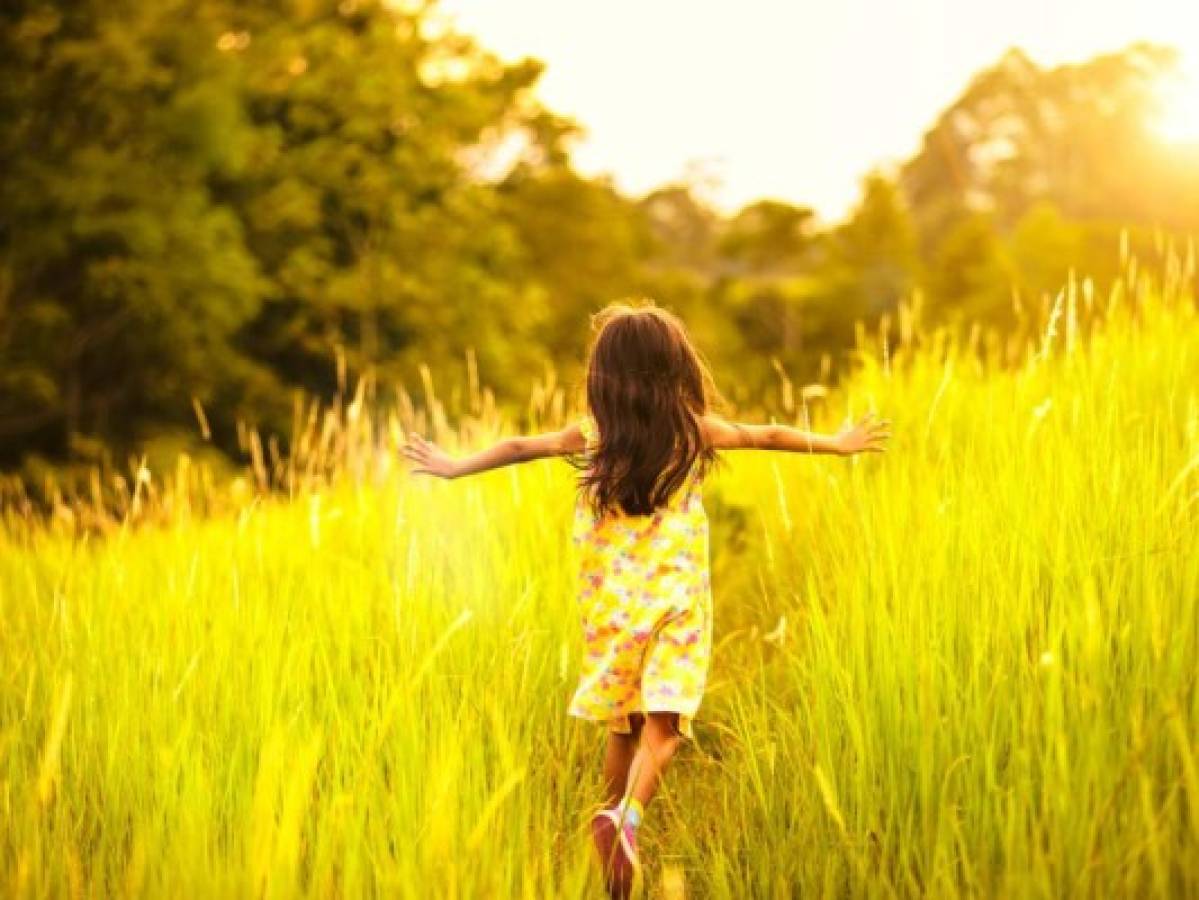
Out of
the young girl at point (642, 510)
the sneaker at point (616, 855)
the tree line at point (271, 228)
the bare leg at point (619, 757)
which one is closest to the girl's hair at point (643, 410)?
the young girl at point (642, 510)

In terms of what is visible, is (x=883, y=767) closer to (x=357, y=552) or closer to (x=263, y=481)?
(x=357, y=552)

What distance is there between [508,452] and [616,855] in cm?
125

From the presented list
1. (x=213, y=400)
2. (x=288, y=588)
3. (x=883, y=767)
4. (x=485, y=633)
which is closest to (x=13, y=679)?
(x=288, y=588)

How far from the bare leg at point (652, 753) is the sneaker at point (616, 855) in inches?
4.8

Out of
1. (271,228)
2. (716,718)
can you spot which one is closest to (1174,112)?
(271,228)

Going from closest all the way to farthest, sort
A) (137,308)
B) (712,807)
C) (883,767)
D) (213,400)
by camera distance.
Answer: (883,767) < (712,807) < (137,308) < (213,400)

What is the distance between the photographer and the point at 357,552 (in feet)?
15.9

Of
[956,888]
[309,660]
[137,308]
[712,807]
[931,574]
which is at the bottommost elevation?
[712,807]

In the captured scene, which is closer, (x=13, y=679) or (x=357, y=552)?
(x=13, y=679)

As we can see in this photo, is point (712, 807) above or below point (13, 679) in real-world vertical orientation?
below

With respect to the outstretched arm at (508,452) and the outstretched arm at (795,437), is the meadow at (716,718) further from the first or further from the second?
the outstretched arm at (508,452)

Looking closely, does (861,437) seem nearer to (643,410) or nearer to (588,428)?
(643,410)

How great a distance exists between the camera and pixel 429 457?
141 inches

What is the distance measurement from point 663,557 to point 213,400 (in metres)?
20.0
